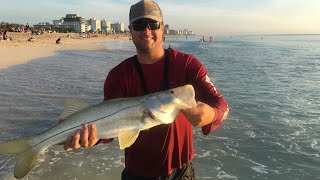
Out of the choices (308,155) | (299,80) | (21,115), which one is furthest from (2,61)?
(308,155)

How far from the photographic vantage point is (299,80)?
21391 millimetres

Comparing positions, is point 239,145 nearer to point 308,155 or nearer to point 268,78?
point 308,155

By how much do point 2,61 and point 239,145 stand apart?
21664 mm

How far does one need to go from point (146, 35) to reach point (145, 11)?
0.85 feet

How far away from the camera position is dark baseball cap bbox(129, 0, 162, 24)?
3783mm

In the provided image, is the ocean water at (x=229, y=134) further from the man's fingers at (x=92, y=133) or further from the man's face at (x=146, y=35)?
the man's face at (x=146, y=35)

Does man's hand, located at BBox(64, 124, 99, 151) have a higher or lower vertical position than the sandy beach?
higher

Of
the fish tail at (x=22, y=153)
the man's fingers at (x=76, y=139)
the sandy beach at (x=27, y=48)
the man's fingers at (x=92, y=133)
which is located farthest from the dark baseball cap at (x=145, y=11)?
the sandy beach at (x=27, y=48)

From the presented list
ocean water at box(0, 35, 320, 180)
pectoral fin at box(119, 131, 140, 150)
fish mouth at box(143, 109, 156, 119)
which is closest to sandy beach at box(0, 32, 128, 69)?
ocean water at box(0, 35, 320, 180)

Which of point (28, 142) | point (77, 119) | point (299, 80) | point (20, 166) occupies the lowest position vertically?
point (299, 80)

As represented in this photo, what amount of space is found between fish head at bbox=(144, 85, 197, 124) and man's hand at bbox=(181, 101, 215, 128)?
5 cm

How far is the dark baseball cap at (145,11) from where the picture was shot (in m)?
3.78

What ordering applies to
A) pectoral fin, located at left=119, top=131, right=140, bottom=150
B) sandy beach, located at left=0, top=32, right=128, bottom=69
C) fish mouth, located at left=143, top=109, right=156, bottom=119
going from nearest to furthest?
fish mouth, located at left=143, top=109, right=156, bottom=119 → pectoral fin, located at left=119, top=131, right=140, bottom=150 → sandy beach, located at left=0, top=32, right=128, bottom=69

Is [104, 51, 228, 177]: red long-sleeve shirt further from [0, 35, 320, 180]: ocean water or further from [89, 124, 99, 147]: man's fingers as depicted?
[0, 35, 320, 180]: ocean water
